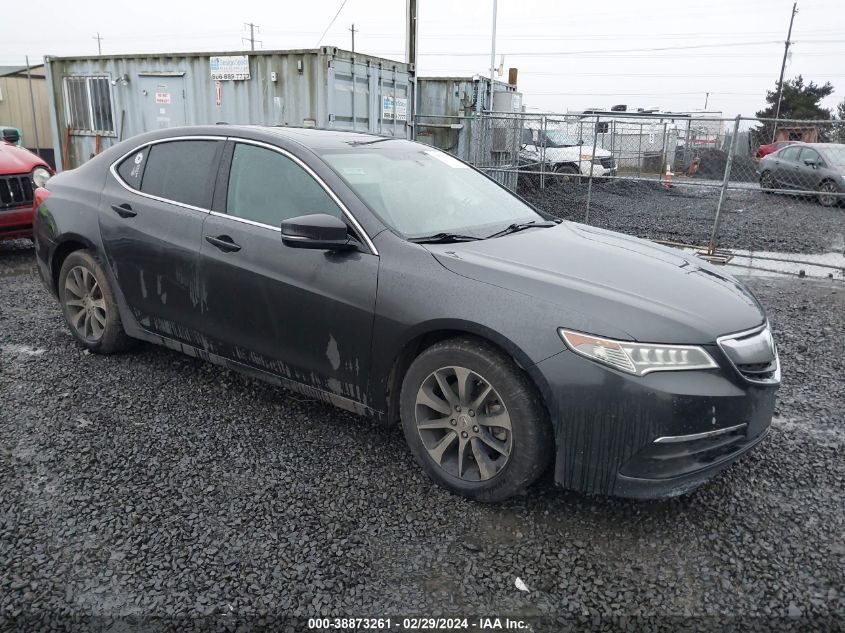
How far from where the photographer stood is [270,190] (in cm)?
358

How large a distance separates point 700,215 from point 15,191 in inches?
496

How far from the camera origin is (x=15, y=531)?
2688mm

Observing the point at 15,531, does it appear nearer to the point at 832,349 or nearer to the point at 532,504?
the point at 532,504

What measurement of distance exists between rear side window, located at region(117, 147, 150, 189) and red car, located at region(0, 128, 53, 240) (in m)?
3.66

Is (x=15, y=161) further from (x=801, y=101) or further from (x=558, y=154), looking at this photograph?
(x=801, y=101)

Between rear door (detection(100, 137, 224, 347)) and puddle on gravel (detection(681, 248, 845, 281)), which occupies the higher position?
rear door (detection(100, 137, 224, 347))

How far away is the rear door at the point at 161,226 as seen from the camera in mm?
3779

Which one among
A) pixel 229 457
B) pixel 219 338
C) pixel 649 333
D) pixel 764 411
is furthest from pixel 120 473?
pixel 764 411

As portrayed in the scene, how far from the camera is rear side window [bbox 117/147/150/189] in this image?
4180 millimetres

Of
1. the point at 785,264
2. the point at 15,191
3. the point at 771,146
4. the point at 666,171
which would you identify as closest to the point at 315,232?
the point at 15,191

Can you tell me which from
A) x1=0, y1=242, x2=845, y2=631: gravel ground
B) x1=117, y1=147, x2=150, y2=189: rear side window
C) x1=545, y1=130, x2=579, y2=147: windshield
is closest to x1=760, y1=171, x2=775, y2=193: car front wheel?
x1=545, y1=130, x2=579, y2=147: windshield

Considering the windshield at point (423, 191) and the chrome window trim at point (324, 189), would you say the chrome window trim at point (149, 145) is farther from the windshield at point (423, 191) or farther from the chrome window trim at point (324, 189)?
the windshield at point (423, 191)

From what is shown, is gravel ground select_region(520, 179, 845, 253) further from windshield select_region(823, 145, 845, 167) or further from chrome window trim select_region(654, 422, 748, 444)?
chrome window trim select_region(654, 422, 748, 444)

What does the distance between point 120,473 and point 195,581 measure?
3.16 feet
